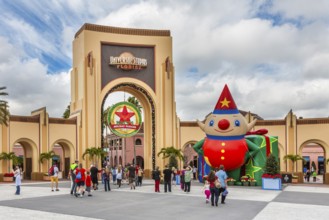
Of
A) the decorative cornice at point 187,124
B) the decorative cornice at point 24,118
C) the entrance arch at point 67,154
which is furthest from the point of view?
the decorative cornice at point 187,124

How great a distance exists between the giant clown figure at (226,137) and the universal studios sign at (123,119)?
12.5 m

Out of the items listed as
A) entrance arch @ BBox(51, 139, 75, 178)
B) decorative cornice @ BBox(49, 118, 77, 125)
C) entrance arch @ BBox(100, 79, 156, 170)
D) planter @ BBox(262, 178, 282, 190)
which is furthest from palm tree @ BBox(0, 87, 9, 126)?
planter @ BBox(262, 178, 282, 190)

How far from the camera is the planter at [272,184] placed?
2378 cm

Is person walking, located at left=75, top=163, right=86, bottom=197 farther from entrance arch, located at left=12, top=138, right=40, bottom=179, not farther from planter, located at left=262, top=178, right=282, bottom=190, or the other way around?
entrance arch, located at left=12, top=138, right=40, bottom=179

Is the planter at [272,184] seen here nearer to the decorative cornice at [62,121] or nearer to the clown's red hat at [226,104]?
the clown's red hat at [226,104]

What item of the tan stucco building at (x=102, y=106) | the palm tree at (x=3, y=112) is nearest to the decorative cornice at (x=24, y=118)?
the tan stucco building at (x=102, y=106)

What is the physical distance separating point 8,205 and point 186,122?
2550 centimetres

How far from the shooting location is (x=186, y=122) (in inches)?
1569

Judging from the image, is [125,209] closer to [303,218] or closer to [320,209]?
[303,218]

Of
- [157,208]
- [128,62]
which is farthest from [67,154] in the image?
[157,208]

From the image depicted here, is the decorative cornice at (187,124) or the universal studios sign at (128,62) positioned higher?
the universal studios sign at (128,62)

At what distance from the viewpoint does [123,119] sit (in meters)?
37.1

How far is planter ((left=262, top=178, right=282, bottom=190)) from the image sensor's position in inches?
936

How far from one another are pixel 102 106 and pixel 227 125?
50.8 ft
